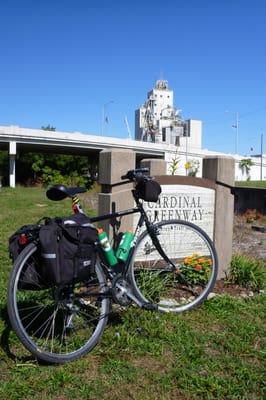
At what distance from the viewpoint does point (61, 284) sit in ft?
9.91

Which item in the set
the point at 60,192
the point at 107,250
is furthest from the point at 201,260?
the point at 60,192

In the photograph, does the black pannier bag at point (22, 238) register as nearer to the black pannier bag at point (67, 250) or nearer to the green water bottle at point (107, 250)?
the black pannier bag at point (67, 250)

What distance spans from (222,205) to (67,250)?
262cm

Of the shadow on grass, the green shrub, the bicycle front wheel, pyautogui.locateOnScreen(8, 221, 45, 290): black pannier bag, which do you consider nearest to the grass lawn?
the shadow on grass

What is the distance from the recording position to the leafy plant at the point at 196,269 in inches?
176

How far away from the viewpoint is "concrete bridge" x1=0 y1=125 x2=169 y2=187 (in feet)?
142

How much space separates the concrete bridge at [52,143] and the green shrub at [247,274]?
39309 mm

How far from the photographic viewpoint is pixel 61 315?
370 centimetres

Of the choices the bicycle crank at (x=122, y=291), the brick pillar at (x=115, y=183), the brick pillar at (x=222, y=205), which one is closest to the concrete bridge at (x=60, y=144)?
the brick pillar at (x=222, y=205)

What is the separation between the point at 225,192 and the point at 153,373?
2666 millimetres

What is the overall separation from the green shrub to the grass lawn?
859 mm

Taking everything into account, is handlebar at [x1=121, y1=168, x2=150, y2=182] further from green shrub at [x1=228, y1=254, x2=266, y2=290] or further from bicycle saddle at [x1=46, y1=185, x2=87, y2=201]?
green shrub at [x1=228, y1=254, x2=266, y2=290]

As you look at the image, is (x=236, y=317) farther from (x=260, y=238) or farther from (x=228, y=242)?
(x=260, y=238)

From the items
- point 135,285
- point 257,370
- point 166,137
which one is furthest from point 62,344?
point 166,137
